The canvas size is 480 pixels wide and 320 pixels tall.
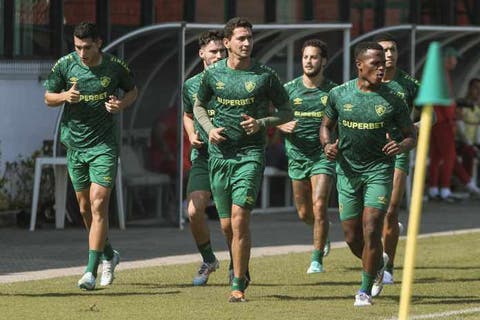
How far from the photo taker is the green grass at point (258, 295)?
37.4ft

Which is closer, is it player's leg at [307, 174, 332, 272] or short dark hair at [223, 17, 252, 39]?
short dark hair at [223, 17, 252, 39]

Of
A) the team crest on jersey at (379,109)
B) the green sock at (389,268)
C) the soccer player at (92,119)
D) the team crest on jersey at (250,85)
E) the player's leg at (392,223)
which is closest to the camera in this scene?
the team crest on jersey at (379,109)

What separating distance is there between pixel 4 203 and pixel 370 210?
28.1 feet

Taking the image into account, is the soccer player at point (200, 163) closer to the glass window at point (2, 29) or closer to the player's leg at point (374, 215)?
the player's leg at point (374, 215)

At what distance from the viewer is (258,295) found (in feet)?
41.5

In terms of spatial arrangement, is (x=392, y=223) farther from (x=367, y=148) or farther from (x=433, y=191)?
(x=433, y=191)

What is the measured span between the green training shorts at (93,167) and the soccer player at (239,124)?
41.2 inches

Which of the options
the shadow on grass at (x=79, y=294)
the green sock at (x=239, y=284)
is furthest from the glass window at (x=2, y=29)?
the green sock at (x=239, y=284)

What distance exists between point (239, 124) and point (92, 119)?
1.51 metres

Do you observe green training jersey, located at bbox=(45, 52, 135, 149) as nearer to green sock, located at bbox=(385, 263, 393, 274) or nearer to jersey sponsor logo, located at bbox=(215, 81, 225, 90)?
jersey sponsor logo, located at bbox=(215, 81, 225, 90)

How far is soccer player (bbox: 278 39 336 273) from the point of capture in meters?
14.8

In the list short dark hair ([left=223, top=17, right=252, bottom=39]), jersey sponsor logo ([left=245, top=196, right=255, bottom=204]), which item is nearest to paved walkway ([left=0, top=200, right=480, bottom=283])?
jersey sponsor logo ([left=245, top=196, right=255, bottom=204])

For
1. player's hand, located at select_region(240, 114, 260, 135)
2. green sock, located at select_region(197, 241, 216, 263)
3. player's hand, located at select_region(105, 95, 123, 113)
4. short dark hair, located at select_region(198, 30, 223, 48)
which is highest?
short dark hair, located at select_region(198, 30, 223, 48)

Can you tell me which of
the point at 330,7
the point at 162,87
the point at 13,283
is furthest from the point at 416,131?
the point at 330,7
